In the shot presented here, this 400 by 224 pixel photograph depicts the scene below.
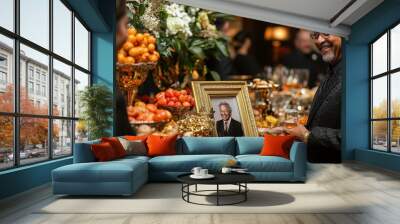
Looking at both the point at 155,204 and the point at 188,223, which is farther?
the point at 155,204

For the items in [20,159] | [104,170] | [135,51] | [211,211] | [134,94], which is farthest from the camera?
[134,94]

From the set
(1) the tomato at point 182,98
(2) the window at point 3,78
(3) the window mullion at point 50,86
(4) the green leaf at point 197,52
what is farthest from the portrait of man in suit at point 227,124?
(2) the window at point 3,78

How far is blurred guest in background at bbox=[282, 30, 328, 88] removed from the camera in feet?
34.7

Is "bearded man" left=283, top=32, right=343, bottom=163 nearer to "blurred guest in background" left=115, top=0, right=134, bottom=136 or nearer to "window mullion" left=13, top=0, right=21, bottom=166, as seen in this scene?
"blurred guest in background" left=115, top=0, right=134, bottom=136

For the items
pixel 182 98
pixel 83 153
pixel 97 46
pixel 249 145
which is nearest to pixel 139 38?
pixel 97 46

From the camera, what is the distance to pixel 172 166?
5.75 m

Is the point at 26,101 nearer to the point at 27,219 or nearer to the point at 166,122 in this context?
the point at 27,219

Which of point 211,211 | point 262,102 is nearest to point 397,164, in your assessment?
point 262,102

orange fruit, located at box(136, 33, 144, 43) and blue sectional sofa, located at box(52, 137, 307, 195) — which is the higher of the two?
orange fruit, located at box(136, 33, 144, 43)

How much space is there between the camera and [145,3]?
27.4ft

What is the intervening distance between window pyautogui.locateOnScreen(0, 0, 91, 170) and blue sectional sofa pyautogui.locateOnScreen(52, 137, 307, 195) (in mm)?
665

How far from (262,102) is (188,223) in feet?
17.3

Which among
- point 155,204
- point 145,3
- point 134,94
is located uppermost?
point 145,3

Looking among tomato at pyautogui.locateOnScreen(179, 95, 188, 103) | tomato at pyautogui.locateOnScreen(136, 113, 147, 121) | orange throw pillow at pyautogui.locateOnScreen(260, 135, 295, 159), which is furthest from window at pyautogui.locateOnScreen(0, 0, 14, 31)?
orange throw pillow at pyautogui.locateOnScreen(260, 135, 295, 159)
